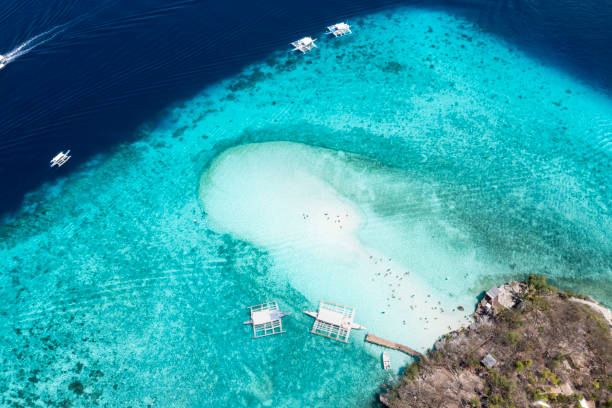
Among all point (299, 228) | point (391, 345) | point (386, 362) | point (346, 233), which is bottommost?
point (386, 362)

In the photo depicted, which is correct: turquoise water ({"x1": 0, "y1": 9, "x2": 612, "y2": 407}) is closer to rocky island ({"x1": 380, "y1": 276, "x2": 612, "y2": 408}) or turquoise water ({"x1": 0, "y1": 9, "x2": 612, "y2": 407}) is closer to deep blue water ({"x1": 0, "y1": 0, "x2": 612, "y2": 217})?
rocky island ({"x1": 380, "y1": 276, "x2": 612, "y2": 408})

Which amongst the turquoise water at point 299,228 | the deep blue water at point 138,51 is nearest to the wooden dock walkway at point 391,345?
the turquoise water at point 299,228

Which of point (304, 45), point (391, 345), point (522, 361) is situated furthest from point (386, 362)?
point (304, 45)

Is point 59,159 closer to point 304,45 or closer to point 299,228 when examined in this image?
point 299,228

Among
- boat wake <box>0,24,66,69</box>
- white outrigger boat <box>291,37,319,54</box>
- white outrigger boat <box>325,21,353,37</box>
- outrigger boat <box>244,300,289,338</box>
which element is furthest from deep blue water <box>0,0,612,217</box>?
outrigger boat <box>244,300,289,338</box>

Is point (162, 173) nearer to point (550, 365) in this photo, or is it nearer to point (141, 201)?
point (141, 201)

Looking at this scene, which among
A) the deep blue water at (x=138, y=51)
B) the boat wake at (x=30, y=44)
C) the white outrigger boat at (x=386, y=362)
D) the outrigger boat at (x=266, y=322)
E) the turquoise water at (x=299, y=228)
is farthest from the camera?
the boat wake at (x=30, y=44)

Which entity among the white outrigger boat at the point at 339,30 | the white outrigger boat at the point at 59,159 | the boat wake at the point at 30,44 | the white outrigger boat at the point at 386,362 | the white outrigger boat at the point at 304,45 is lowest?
the white outrigger boat at the point at 386,362

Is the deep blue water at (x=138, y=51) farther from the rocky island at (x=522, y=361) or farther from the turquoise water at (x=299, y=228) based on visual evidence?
the rocky island at (x=522, y=361)
